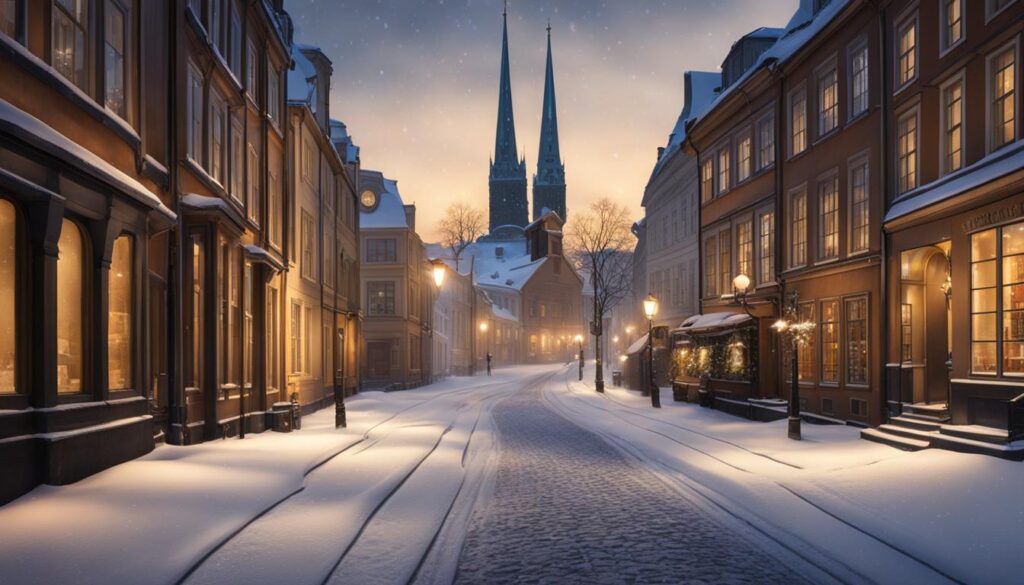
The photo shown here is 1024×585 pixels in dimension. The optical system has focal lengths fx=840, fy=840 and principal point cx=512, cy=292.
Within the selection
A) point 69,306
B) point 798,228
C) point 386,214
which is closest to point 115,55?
point 69,306

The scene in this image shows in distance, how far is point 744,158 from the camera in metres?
26.4

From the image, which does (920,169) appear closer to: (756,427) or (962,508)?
(756,427)

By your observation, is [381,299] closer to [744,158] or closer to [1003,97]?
[744,158]

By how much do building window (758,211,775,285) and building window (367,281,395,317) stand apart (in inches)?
997

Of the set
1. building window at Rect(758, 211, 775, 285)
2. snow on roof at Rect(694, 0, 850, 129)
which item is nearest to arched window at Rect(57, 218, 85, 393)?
snow on roof at Rect(694, 0, 850, 129)

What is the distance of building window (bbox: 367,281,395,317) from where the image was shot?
1806 inches

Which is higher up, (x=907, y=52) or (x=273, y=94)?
(x=273, y=94)

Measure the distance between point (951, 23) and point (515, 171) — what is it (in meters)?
118

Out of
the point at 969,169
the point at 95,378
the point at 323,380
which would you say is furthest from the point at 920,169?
the point at 323,380

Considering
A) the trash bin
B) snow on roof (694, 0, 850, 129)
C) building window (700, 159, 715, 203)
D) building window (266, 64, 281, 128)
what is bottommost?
the trash bin

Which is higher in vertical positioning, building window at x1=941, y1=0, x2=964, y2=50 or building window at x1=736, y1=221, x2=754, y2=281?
building window at x1=941, y1=0, x2=964, y2=50

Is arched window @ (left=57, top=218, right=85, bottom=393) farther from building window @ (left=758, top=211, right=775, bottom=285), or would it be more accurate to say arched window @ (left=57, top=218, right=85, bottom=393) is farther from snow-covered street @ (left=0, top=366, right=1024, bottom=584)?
building window @ (left=758, top=211, right=775, bottom=285)

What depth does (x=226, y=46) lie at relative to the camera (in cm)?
1780

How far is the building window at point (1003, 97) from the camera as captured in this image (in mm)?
13226
